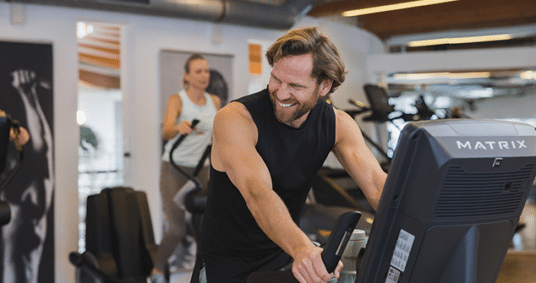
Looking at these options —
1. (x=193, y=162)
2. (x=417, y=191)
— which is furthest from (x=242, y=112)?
(x=193, y=162)

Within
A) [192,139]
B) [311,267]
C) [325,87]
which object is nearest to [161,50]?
[192,139]

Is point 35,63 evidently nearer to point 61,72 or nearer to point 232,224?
point 61,72

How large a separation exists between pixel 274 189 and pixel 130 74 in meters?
3.42

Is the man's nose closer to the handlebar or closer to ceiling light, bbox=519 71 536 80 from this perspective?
the handlebar

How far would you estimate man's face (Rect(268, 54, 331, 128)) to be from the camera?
51.1 inches

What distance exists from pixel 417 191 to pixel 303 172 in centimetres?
68

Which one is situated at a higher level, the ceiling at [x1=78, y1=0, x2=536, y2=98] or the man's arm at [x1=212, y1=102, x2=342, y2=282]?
the ceiling at [x1=78, y1=0, x2=536, y2=98]

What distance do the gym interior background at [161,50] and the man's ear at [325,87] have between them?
3015mm

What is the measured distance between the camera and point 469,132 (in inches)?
30.8

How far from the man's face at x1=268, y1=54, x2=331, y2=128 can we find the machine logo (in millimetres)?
599

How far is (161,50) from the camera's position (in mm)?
4574

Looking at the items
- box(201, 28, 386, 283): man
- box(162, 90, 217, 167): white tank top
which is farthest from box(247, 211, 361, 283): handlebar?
box(162, 90, 217, 167): white tank top

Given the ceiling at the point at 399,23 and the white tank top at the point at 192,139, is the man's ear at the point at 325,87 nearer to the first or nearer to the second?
the white tank top at the point at 192,139

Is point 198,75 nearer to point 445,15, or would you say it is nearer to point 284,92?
point 284,92
